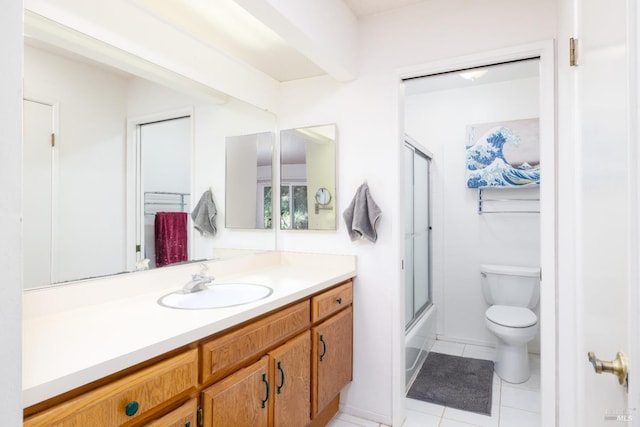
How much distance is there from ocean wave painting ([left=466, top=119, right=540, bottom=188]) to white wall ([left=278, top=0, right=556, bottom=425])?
53.8 inches

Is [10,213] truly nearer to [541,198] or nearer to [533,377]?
[541,198]

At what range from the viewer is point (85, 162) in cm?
139

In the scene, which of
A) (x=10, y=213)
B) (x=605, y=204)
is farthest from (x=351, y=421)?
(x=10, y=213)

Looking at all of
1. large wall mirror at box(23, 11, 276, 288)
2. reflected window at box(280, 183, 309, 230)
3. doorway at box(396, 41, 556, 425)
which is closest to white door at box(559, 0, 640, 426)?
doorway at box(396, 41, 556, 425)

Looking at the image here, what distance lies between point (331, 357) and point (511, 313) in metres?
1.60

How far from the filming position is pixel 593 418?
954 millimetres

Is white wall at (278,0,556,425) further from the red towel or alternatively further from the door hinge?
the red towel

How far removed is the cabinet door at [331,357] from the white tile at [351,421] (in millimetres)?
244

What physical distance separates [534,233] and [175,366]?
294 centimetres

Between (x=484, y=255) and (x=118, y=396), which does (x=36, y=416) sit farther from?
(x=484, y=255)

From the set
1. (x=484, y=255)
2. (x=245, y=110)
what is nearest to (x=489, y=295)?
(x=484, y=255)

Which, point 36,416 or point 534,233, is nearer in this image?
point 36,416

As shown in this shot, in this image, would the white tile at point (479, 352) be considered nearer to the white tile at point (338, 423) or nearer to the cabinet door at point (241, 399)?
the white tile at point (338, 423)

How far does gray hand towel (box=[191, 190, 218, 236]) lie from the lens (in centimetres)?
188
